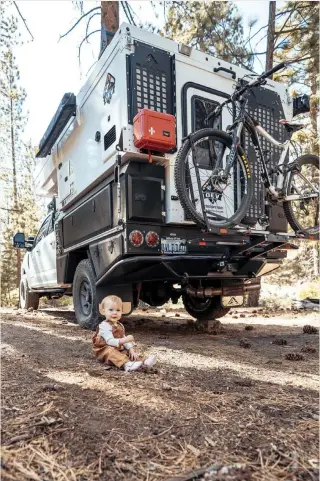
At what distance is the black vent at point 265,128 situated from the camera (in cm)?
486

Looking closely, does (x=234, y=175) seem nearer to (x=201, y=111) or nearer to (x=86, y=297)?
(x=201, y=111)

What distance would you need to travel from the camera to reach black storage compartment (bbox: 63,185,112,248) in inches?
172

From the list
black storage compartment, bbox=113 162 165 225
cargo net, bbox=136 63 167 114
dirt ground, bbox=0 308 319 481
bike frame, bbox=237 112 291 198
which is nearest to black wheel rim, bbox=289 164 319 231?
bike frame, bbox=237 112 291 198

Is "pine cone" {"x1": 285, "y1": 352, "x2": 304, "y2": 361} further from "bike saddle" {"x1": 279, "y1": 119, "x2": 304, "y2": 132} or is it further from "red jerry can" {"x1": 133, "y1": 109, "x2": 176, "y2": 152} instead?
"bike saddle" {"x1": 279, "y1": 119, "x2": 304, "y2": 132}

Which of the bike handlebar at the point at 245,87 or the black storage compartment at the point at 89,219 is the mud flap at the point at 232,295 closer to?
the black storage compartment at the point at 89,219

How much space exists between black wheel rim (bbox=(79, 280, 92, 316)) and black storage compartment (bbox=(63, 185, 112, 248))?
2.12 feet

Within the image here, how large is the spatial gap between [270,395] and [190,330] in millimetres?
3173

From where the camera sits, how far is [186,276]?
432 centimetres

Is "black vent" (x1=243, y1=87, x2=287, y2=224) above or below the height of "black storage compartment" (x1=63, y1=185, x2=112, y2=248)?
above

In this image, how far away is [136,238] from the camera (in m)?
3.95

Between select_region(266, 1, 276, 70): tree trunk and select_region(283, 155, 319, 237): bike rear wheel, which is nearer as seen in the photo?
select_region(283, 155, 319, 237): bike rear wheel

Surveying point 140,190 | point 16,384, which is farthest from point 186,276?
point 16,384

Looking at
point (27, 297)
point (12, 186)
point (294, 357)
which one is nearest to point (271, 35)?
point (294, 357)

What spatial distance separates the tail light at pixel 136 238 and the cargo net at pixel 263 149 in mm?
1505
